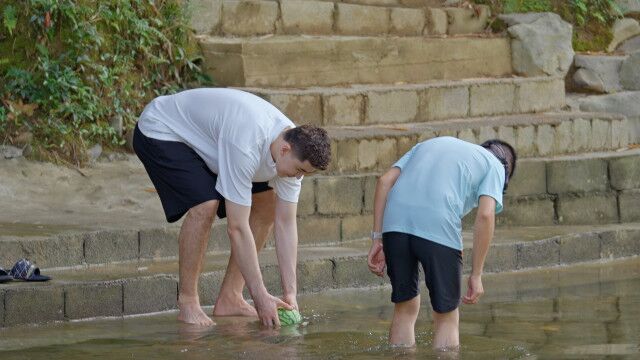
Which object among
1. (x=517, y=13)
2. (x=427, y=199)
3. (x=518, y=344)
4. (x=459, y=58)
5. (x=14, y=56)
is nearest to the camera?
(x=427, y=199)

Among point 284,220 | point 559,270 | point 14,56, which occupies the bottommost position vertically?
point 559,270

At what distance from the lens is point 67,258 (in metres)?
8.56

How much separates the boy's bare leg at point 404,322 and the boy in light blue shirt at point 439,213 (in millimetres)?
46

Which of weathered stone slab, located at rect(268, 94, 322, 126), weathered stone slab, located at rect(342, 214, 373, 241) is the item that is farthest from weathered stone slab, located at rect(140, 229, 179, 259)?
weathered stone slab, located at rect(268, 94, 322, 126)

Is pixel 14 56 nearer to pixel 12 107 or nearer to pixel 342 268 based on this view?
pixel 12 107

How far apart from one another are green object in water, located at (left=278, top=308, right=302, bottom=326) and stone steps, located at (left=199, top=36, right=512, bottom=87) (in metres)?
4.02

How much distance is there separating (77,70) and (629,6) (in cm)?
657

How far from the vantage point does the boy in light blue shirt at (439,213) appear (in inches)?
250

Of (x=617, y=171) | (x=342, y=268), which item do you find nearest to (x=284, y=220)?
(x=342, y=268)

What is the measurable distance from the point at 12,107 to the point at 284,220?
3.79 m

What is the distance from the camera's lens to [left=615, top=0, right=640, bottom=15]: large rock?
1485 cm

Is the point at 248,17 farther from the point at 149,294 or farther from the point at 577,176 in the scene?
the point at 149,294

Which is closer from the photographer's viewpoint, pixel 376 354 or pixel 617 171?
pixel 376 354

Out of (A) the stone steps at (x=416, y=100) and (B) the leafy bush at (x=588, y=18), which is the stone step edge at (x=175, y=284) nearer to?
(A) the stone steps at (x=416, y=100)
